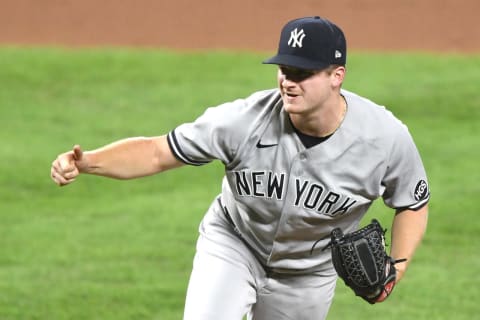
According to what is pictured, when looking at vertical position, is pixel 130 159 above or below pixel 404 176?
above

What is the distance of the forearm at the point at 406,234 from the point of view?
568cm

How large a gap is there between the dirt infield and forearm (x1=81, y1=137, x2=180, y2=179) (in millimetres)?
13637

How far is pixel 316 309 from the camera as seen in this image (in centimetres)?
591

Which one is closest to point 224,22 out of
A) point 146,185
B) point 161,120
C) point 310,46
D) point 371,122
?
point 161,120

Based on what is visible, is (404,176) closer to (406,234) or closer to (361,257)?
(406,234)

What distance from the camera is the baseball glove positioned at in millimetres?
5301

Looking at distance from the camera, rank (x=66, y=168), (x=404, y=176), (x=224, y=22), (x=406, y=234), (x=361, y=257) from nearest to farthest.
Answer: (x=66, y=168), (x=361, y=257), (x=404, y=176), (x=406, y=234), (x=224, y=22)

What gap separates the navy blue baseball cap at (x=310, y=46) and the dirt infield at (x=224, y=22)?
44.8 feet

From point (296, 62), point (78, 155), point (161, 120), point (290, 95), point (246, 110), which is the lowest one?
point (161, 120)

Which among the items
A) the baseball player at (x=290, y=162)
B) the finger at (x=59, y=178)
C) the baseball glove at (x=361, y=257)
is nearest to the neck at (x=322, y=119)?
the baseball player at (x=290, y=162)

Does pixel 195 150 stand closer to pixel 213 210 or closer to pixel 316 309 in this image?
pixel 213 210

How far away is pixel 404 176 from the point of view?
18.3 ft

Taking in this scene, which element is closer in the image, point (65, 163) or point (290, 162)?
point (65, 163)

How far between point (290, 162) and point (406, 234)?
772 mm
